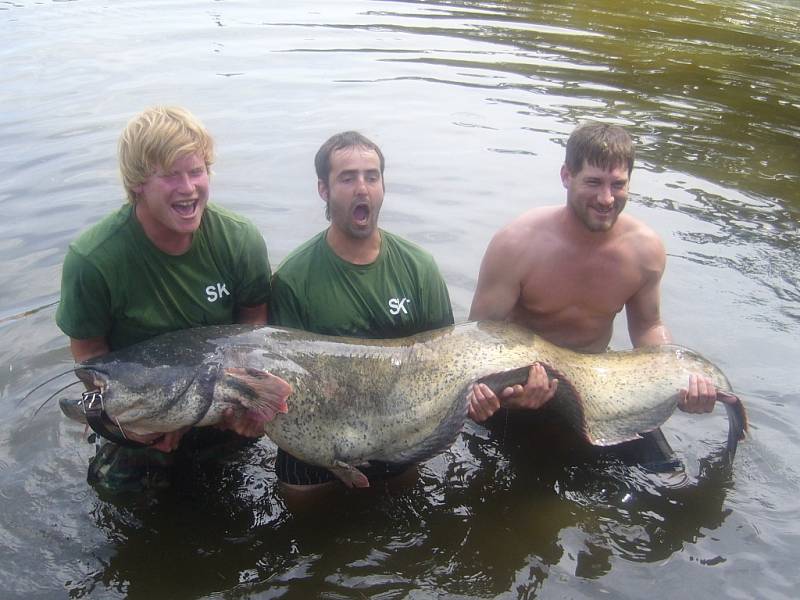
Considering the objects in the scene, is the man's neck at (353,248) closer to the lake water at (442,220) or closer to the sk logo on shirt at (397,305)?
the sk logo on shirt at (397,305)

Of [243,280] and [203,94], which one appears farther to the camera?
[203,94]

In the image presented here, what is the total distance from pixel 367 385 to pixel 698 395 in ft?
5.46

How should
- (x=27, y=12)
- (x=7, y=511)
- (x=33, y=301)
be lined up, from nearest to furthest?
1. (x=7, y=511)
2. (x=33, y=301)
3. (x=27, y=12)

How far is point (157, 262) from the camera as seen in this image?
3.58 metres

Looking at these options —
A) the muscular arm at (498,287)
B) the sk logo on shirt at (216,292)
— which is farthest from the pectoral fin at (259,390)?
the muscular arm at (498,287)

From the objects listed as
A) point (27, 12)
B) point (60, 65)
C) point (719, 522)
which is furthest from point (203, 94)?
Answer: point (719, 522)

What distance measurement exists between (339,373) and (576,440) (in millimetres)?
1564

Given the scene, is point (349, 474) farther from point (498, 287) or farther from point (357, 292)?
point (498, 287)

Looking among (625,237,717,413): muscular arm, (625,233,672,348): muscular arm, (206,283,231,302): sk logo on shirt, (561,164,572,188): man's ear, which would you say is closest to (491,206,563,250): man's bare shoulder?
(561,164,572,188): man's ear

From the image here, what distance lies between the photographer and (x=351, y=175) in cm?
378

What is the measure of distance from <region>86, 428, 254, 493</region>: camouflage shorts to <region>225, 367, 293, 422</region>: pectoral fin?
2.07ft

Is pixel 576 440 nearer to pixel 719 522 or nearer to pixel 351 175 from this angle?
pixel 719 522

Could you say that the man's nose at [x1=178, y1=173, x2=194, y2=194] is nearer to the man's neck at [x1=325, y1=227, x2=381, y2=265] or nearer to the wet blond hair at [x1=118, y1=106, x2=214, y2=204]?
the wet blond hair at [x1=118, y1=106, x2=214, y2=204]

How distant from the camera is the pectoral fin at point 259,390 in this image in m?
3.38
